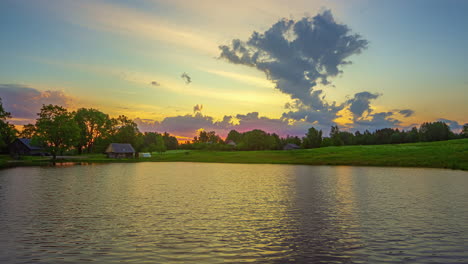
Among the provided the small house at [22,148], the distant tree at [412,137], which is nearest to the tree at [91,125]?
the small house at [22,148]

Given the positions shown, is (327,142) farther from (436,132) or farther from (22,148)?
(22,148)

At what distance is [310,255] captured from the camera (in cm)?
1457

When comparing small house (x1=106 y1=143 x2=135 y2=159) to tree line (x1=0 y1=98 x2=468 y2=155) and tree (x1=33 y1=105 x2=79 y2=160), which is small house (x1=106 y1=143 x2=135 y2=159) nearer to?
tree line (x1=0 y1=98 x2=468 y2=155)

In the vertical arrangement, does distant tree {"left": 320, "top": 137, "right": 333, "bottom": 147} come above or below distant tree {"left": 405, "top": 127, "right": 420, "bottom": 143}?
below

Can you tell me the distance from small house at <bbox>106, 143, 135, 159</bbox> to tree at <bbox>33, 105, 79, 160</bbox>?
34761 mm

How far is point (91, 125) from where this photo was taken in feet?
A: 531

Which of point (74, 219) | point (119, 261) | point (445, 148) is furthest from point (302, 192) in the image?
point (445, 148)

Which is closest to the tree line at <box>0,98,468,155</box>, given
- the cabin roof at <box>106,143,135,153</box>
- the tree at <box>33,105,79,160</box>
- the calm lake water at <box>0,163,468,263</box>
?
the tree at <box>33,105,79,160</box>

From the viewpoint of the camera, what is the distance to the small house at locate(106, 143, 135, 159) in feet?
493

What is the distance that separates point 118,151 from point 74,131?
124 feet

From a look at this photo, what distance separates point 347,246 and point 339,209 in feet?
34.4

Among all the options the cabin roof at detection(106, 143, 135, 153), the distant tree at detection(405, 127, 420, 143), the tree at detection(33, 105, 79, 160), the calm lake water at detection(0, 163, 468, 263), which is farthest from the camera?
the distant tree at detection(405, 127, 420, 143)

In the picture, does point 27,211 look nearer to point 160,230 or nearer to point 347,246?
point 160,230

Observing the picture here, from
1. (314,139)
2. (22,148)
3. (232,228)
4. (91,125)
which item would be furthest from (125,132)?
(232,228)
